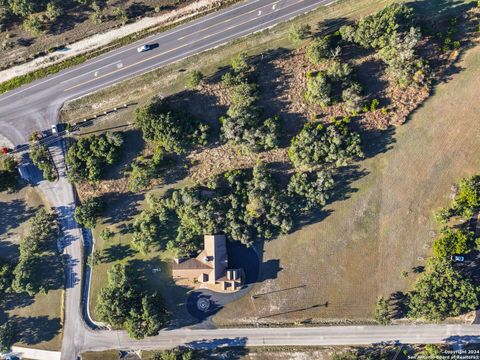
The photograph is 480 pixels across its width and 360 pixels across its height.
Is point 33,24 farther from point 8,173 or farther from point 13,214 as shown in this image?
point 13,214

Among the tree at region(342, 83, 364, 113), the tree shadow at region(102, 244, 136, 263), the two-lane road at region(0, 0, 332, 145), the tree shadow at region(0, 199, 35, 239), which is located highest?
the two-lane road at region(0, 0, 332, 145)

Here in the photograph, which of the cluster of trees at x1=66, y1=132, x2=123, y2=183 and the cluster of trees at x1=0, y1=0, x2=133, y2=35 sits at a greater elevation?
the cluster of trees at x1=0, y1=0, x2=133, y2=35

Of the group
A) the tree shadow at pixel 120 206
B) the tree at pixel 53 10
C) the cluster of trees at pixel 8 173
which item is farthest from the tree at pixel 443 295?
the tree at pixel 53 10

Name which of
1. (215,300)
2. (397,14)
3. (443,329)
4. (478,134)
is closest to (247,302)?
(215,300)

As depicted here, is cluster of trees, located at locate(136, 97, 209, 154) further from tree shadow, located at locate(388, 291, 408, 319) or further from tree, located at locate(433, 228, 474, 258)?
tree, located at locate(433, 228, 474, 258)

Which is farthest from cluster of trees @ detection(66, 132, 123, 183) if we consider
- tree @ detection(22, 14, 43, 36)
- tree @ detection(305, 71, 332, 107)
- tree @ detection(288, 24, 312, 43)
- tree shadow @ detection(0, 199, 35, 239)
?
tree @ detection(288, 24, 312, 43)

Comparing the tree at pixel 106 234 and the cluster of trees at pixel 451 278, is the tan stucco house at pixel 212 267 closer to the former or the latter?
the tree at pixel 106 234

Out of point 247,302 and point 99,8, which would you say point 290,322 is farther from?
point 99,8
